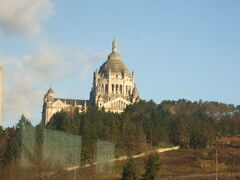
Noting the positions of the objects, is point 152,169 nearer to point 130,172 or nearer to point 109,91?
point 130,172

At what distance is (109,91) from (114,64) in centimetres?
784

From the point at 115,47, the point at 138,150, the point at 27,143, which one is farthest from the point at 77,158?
the point at 115,47

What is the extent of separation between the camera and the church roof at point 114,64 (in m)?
119

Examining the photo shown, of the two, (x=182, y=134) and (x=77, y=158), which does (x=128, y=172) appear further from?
(x=182, y=134)

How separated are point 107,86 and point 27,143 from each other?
2951 inches

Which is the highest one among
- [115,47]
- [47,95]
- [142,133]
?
[115,47]

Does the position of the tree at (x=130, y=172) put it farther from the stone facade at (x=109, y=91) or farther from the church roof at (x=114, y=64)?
the church roof at (x=114, y=64)

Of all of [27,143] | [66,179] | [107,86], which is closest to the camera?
[66,179]

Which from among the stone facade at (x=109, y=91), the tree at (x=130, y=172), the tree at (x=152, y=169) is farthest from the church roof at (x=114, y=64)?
the tree at (x=152, y=169)

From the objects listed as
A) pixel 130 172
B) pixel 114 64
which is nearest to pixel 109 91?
pixel 114 64

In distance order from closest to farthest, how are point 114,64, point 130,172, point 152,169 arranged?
point 152,169 → point 130,172 → point 114,64

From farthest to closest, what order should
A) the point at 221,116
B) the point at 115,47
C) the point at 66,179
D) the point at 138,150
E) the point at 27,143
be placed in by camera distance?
the point at 115,47
the point at 221,116
the point at 138,150
the point at 27,143
the point at 66,179

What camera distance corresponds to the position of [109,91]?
11494cm

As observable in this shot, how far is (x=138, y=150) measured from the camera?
59688 millimetres
